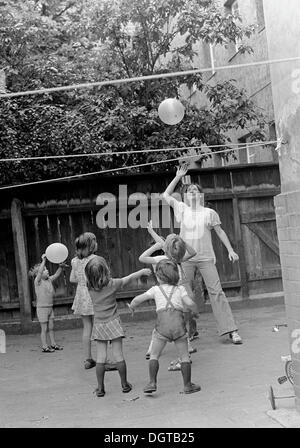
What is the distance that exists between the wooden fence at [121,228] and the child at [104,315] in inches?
154

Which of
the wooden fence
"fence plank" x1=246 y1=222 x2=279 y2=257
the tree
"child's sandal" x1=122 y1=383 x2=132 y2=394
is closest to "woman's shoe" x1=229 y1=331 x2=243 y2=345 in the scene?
"child's sandal" x1=122 y1=383 x2=132 y2=394

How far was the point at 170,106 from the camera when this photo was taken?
655 cm

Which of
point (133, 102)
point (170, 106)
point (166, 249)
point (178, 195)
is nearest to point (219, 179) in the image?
point (178, 195)

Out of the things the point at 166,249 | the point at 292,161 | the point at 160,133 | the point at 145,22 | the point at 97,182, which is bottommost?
the point at 166,249

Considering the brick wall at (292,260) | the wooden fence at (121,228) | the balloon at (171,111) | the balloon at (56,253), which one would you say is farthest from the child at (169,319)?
the wooden fence at (121,228)

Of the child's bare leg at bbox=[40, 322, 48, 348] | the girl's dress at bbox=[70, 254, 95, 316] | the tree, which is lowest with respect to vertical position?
the child's bare leg at bbox=[40, 322, 48, 348]

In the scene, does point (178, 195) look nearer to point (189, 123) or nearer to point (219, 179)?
point (219, 179)

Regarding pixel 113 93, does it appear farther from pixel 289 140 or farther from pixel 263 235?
pixel 289 140

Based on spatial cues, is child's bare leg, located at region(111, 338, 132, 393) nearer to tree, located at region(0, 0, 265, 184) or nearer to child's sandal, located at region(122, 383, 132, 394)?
child's sandal, located at region(122, 383, 132, 394)

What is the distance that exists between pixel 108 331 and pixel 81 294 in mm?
1317

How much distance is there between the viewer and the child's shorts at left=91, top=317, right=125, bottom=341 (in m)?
4.84

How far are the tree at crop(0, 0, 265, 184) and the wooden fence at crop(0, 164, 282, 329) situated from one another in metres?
0.62

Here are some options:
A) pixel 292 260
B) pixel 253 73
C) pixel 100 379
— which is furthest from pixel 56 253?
pixel 253 73

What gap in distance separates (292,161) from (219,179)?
5374 millimetres
